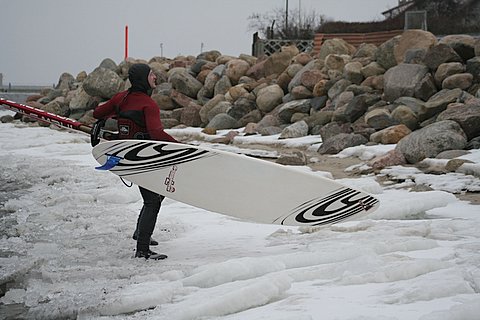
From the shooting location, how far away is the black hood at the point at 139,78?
522cm

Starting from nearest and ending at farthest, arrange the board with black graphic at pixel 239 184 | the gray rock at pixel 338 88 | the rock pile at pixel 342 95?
the board with black graphic at pixel 239 184
the rock pile at pixel 342 95
the gray rock at pixel 338 88

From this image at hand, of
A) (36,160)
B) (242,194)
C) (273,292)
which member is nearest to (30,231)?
(242,194)

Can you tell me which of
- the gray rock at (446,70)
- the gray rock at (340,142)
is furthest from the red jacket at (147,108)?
the gray rock at (446,70)

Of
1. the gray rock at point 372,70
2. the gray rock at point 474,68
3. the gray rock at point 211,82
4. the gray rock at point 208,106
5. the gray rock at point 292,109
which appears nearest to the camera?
the gray rock at point 474,68

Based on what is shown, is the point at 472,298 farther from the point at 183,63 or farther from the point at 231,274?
the point at 183,63

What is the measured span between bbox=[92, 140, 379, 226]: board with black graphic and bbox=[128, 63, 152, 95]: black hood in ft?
1.45

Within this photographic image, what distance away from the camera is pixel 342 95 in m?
14.4

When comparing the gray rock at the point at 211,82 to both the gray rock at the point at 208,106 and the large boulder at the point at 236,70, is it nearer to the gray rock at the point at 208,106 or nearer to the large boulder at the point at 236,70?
the large boulder at the point at 236,70

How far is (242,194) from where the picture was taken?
17.6 feet

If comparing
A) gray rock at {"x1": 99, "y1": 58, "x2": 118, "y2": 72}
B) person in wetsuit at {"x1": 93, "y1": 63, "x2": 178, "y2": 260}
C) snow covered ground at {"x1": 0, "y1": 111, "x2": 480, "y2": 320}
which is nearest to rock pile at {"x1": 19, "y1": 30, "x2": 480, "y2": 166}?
gray rock at {"x1": 99, "y1": 58, "x2": 118, "y2": 72}

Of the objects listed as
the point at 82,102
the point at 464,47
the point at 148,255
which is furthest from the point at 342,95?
the point at 82,102

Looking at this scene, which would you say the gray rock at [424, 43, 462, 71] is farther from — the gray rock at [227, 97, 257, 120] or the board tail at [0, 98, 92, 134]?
the board tail at [0, 98, 92, 134]

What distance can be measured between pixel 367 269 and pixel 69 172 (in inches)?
270

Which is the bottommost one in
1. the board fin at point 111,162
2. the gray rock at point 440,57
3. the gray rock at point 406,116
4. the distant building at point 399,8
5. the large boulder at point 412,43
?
the board fin at point 111,162
